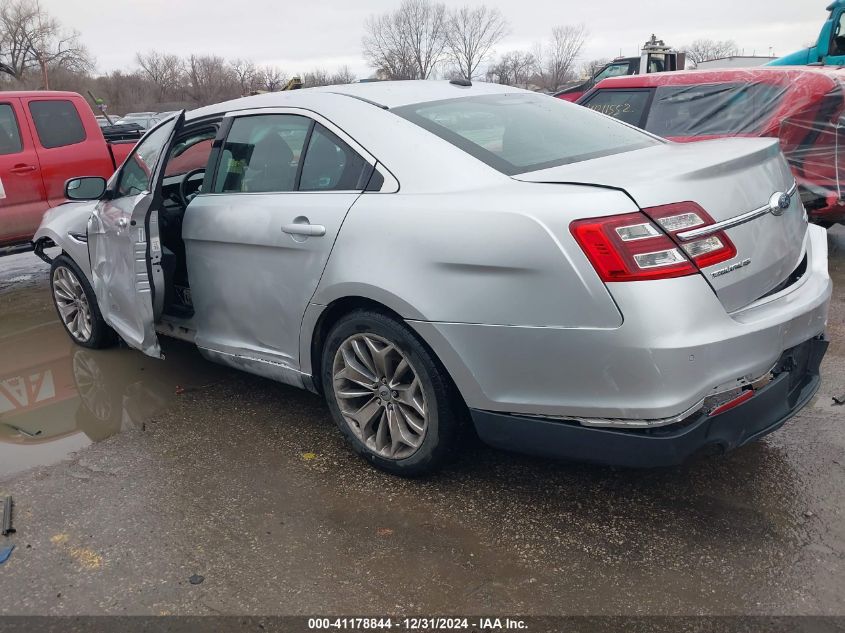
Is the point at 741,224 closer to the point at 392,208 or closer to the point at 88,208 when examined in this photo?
the point at 392,208

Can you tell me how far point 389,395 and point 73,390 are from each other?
8.14 ft

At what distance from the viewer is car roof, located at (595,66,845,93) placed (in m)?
5.86

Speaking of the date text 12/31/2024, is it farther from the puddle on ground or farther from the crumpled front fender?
the crumpled front fender

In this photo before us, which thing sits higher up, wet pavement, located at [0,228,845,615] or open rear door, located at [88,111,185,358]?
open rear door, located at [88,111,185,358]

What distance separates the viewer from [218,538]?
2.76m

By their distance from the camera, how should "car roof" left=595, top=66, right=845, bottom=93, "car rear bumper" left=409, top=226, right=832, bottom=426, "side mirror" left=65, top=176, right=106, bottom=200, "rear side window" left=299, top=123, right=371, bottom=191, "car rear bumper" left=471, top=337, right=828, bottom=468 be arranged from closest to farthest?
1. "car rear bumper" left=409, top=226, right=832, bottom=426
2. "car rear bumper" left=471, top=337, right=828, bottom=468
3. "rear side window" left=299, top=123, right=371, bottom=191
4. "side mirror" left=65, top=176, right=106, bottom=200
5. "car roof" left=595, top=66, right=845, bottom=93

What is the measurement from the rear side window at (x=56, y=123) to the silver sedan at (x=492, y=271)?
4.08 metres

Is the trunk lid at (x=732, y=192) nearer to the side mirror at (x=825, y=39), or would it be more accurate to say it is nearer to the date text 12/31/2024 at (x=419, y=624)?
the date text 12/31/2024 at (x=419, y=624)

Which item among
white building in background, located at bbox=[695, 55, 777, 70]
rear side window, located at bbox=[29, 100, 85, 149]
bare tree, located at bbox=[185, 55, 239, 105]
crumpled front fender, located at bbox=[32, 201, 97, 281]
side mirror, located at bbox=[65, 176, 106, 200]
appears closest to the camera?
side mirror, located at bbox=[65, 176, 106, 200]

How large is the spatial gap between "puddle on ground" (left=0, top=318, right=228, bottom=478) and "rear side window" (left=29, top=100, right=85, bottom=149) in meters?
2.62

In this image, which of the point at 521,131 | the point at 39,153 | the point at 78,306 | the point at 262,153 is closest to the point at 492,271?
the point at 521,131

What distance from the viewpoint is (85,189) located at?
181 inches

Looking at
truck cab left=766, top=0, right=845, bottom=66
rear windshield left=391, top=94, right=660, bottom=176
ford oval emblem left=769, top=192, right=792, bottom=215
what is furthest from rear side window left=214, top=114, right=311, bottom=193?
truck cab left=766, top=0, right=845, bottom=66

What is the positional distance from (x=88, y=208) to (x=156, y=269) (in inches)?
56.4
